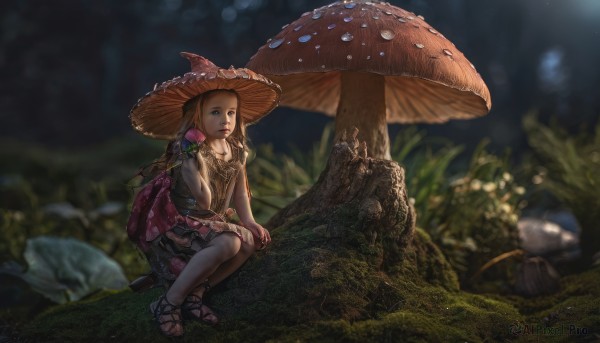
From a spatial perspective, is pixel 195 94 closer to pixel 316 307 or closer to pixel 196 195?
pixel 196 195

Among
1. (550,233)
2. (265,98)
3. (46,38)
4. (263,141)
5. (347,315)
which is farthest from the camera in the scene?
(46,38)

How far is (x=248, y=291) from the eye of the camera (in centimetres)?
192

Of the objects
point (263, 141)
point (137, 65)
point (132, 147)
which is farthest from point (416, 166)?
point (137, 65)

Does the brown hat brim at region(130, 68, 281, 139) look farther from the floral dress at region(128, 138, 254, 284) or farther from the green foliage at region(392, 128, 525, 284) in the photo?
the green foliage at region(392, 128, 525, 284)

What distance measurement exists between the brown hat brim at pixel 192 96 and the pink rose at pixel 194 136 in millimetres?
150

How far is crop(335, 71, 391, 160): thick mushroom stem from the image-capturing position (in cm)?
254

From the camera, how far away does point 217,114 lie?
195cm

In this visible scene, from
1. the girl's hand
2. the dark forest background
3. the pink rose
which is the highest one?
the dark forest background

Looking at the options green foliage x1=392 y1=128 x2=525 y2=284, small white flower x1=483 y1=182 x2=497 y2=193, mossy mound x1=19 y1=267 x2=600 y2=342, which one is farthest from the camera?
small white flower x1=483 y1=182 x2=497 y2=193

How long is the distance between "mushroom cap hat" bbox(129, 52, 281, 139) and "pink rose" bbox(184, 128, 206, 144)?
0.41ft

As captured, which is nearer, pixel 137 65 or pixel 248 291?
pixel 248 291

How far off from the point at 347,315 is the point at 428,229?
1461mm

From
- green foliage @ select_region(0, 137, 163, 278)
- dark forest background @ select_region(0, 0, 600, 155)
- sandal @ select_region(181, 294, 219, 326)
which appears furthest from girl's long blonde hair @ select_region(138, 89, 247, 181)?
dark forest background @ select_region(0, 0, 600, 155)

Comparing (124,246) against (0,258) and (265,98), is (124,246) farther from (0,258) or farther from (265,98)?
(265,98)
